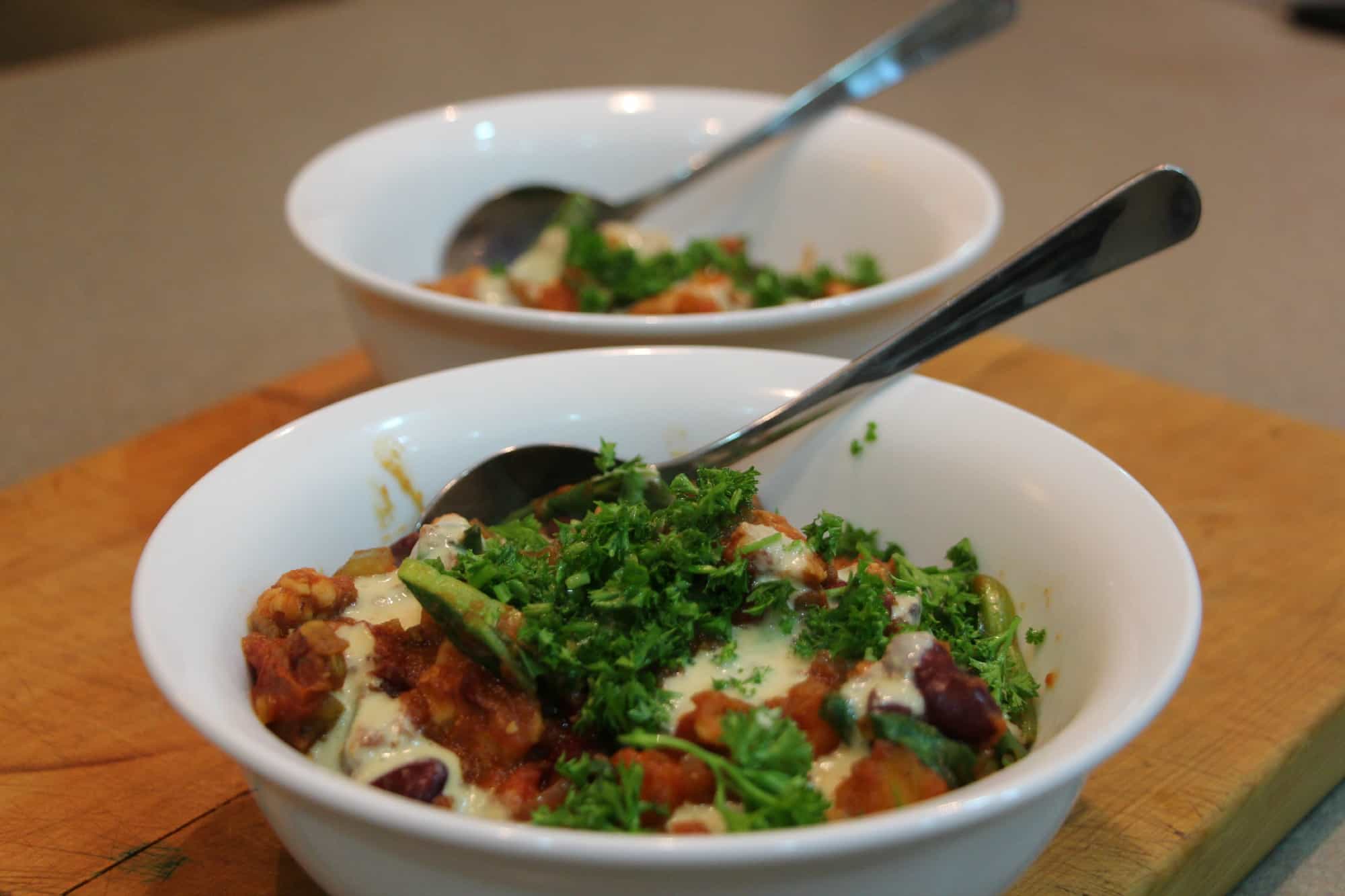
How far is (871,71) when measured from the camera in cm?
298

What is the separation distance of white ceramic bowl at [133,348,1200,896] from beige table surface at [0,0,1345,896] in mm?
587

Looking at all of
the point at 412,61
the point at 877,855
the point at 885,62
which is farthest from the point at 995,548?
the point at 412,61

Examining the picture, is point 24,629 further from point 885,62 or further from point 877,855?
point 885,62

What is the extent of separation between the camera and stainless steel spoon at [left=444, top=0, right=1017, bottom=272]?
9.62 ft

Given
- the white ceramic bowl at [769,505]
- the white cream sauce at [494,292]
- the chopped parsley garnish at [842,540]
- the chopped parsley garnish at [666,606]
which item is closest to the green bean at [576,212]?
the white cream sauce at [494,292]

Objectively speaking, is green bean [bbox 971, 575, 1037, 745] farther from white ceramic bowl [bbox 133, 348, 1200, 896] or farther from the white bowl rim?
the white bowl rim

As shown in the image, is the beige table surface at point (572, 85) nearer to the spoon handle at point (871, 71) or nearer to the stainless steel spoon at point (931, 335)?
the stainless steel spoon at point (931, 335)

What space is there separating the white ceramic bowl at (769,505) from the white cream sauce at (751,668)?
283 mm

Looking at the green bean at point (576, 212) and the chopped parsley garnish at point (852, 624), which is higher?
the chopped parsley garnish at point (852, 624)

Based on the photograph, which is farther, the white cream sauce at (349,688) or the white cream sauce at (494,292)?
the white cream sauce at (494,292)

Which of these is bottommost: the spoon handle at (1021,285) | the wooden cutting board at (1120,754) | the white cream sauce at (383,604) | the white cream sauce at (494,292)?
the wooden cutting board at (1120,754)

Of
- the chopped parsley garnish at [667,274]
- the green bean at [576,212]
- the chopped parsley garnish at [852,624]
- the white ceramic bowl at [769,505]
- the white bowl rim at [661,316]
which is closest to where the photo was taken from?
the white ceramic bowl at [769,505]

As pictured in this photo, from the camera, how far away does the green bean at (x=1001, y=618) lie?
1.50 meters

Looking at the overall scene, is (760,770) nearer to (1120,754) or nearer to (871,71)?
(1120,754)
